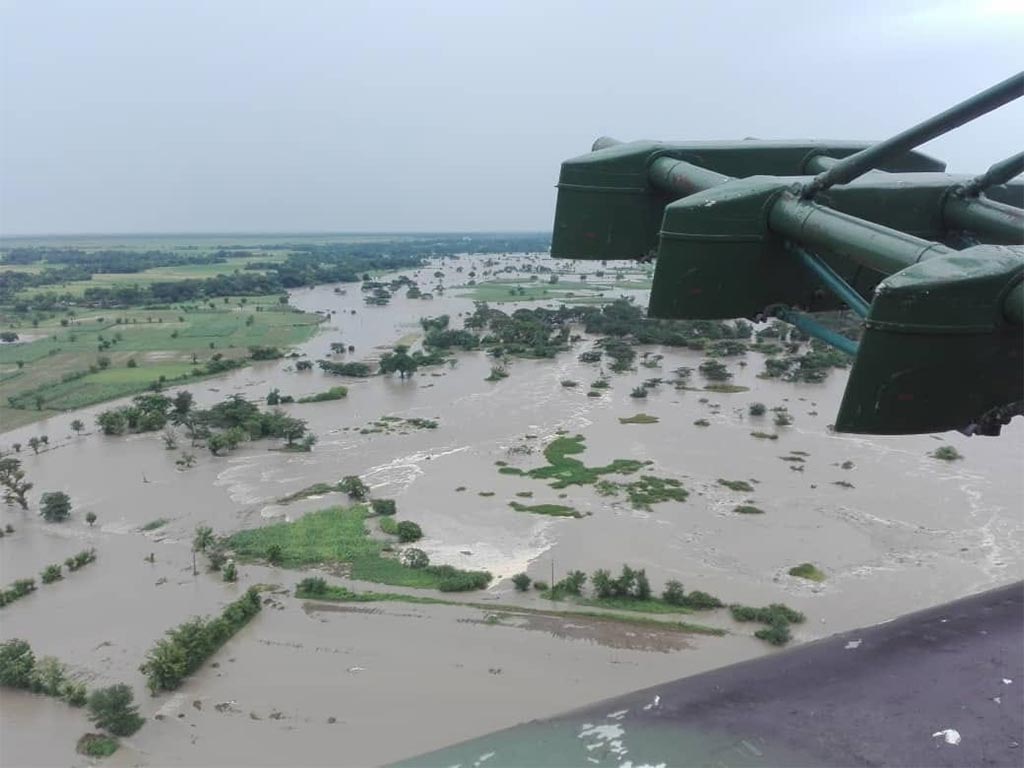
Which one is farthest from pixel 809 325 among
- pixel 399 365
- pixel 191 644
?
pixel 399 365

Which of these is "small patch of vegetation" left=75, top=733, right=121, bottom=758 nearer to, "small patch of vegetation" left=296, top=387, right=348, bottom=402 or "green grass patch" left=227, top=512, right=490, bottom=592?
"green grass patch" left=227, top=512, right=490, bottom=592

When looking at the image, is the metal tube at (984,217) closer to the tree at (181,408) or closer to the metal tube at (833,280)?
the metal tube at (833,280)

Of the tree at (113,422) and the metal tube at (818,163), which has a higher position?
the metal tube at (818,163)

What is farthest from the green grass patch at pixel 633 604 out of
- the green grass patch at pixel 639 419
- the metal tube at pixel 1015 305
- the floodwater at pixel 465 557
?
the green grass patch at pixel 639 419

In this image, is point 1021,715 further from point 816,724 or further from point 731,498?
point 731,498

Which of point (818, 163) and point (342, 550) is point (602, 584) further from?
point (818, 163)

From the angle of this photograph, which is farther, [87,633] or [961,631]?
[87,633]

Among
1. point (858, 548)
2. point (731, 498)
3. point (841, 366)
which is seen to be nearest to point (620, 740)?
point (858, 548)
